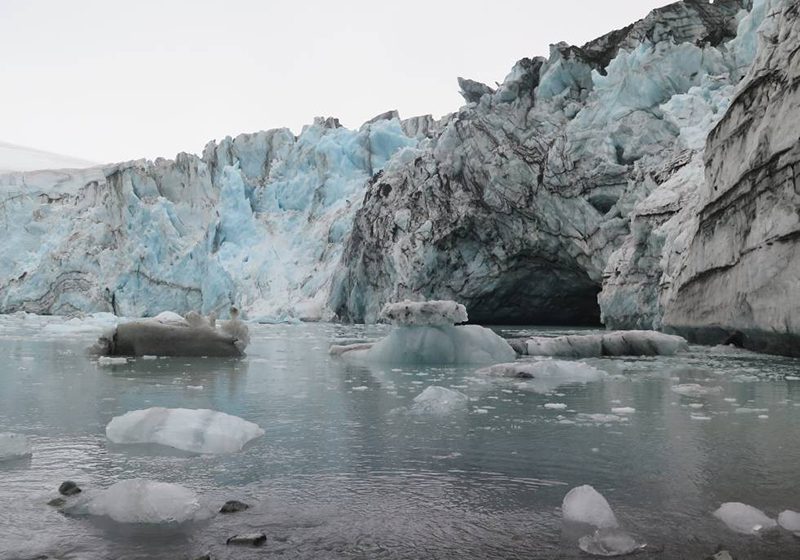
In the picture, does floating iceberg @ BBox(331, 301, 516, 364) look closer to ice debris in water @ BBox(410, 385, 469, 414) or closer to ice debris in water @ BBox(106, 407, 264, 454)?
ice debris in water @ BBox(410, 385, 469, 414)

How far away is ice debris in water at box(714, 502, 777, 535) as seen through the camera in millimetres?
2537

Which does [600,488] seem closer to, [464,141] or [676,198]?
[676,198]

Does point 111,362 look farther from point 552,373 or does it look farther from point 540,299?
point 540,299

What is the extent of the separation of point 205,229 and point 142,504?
35.7 metres

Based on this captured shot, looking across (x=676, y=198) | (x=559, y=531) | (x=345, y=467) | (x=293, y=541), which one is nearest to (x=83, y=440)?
(x=345, y=467)

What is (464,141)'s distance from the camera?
83.4 feet

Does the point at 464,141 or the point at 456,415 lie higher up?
the point at 464,141

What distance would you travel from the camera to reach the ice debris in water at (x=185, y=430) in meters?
3.96

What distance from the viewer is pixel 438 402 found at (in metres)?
5.48

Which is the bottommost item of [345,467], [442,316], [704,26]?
[345,467]

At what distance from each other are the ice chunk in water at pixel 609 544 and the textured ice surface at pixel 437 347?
26.0 feet

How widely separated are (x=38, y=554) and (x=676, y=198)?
15815 millimetres

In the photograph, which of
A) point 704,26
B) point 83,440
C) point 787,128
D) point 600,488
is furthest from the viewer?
point 704,26

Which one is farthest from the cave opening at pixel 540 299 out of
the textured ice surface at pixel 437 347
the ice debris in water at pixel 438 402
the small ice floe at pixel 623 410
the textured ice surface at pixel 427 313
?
the ice debris in water at pixel 438 402
